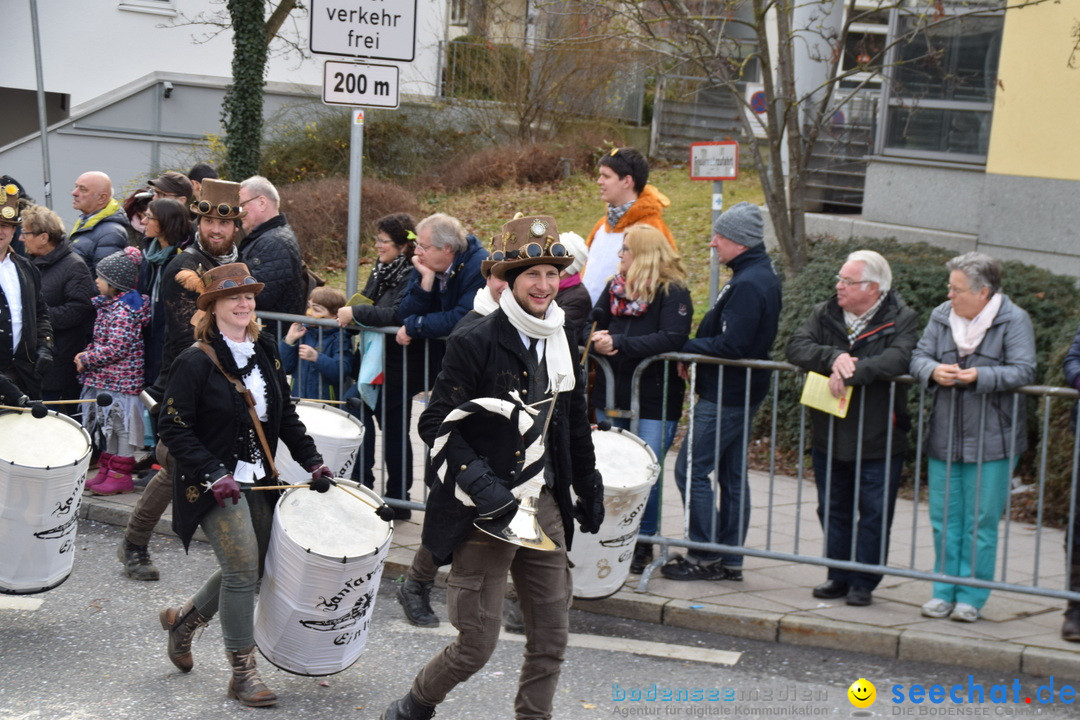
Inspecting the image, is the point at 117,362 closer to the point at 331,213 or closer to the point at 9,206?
the point at 9,206

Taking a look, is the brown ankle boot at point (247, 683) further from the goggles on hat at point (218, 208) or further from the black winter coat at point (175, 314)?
the goggles on hat at point (218, 208)

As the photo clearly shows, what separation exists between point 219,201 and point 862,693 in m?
4.12

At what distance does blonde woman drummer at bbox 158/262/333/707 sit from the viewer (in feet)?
15.9

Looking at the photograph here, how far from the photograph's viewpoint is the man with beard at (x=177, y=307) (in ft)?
20.6

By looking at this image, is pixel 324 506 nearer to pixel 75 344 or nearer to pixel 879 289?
pixel 879 289

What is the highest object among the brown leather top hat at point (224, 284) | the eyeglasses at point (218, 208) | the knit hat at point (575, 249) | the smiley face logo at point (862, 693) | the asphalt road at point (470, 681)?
the eyeglasses at point (218, 208)

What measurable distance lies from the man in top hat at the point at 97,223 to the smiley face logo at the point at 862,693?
5.69 metres

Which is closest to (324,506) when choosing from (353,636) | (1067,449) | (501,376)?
(353,636)

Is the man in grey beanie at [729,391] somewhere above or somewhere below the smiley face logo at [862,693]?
above

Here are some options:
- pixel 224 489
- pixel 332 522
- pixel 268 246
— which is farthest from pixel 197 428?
pixel 268 246

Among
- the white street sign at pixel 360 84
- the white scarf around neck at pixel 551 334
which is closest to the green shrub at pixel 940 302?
the white street sign at pixel 360 84

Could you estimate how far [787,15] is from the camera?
415 inches

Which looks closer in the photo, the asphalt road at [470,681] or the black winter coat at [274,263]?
the asphalt road at [470,681]

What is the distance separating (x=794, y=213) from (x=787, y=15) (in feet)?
5.65
